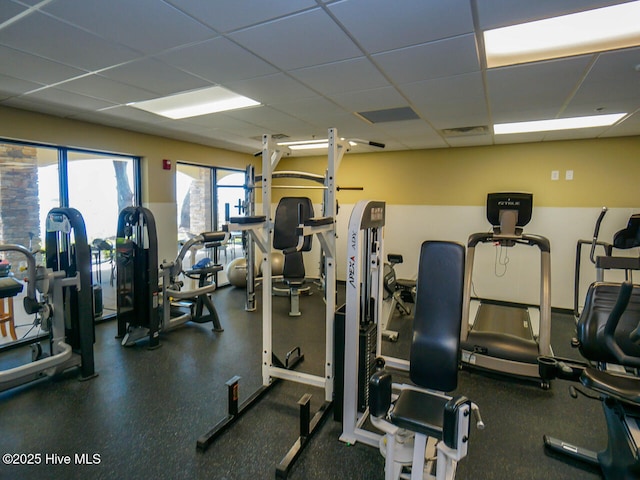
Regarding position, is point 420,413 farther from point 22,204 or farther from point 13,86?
point 22,204

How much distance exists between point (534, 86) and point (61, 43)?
3.04 m

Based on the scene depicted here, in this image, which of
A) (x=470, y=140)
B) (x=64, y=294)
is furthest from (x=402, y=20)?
(x=470, y=140)

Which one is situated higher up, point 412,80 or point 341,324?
point 412,80

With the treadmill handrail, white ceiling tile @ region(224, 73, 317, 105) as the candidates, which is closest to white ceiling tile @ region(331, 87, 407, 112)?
white ceiling tile @ region(224, 73, 317, 105)

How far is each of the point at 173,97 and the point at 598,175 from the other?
515cm

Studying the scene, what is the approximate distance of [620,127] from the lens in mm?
3928

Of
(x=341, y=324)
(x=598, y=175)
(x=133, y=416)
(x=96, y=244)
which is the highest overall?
(x=598, y=175)

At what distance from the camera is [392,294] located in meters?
4.44

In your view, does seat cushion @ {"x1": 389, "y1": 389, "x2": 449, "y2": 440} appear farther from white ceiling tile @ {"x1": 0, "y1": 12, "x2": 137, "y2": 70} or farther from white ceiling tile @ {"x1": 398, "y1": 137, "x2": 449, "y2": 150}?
white ceiling tile @ {"x1": 398, "y1": 137, "x2": 449, "y2": 150}

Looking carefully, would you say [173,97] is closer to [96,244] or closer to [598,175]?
[96,244]

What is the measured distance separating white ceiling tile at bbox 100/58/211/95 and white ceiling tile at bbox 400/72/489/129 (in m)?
1.57

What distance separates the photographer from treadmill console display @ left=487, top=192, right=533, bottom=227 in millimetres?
4641

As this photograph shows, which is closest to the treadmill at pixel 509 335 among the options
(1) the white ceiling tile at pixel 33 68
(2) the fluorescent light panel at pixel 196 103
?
(2) the fluorescent light panel at pixel 196 103

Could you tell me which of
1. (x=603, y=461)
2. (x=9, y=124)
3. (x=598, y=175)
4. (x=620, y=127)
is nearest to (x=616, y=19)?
(x=603, y=461)
